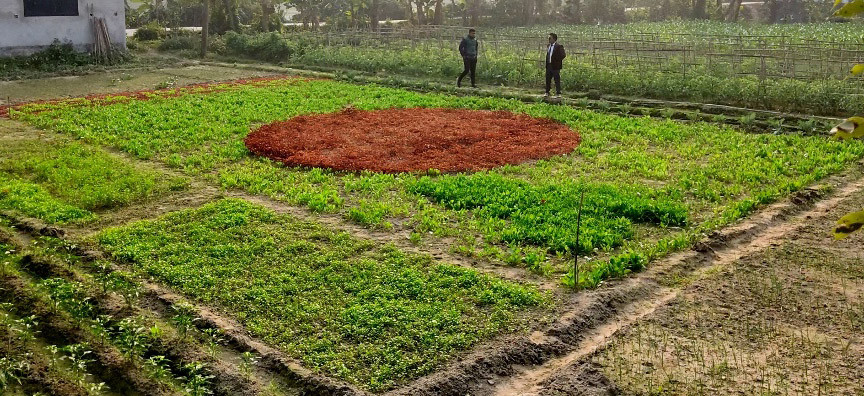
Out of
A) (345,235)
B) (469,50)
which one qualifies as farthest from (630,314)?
(469,50)

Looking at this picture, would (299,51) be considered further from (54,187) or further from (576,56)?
(54,187)

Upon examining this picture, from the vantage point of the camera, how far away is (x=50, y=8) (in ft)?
96.5

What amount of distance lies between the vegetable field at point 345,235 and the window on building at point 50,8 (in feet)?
41.4

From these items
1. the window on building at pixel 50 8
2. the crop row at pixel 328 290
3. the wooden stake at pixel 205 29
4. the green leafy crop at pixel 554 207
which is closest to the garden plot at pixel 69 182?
the crop row at pixel 328 290

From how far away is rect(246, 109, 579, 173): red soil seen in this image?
14289 millimetres

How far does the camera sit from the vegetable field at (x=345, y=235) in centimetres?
739

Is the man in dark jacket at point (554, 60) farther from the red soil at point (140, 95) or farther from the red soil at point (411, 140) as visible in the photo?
the red soil at point (140, 95)

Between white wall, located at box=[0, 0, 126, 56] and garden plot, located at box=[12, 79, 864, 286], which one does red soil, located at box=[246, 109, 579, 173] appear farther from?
white wall, located at box=[0, 0, 126, 56]

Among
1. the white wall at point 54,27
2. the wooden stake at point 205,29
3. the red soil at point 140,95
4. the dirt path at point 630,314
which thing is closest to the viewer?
the dirt path at point 630,314

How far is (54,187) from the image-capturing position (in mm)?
12602

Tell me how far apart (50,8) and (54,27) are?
2.24ft

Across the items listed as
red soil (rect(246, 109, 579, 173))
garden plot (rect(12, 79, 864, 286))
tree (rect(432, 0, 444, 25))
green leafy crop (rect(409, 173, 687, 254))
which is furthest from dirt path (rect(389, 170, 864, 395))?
tree (rect(432, 0, 444, 25))

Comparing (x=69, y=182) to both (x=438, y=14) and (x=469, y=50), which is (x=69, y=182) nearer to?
(x=469, y=50)

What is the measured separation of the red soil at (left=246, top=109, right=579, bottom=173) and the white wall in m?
15.9
